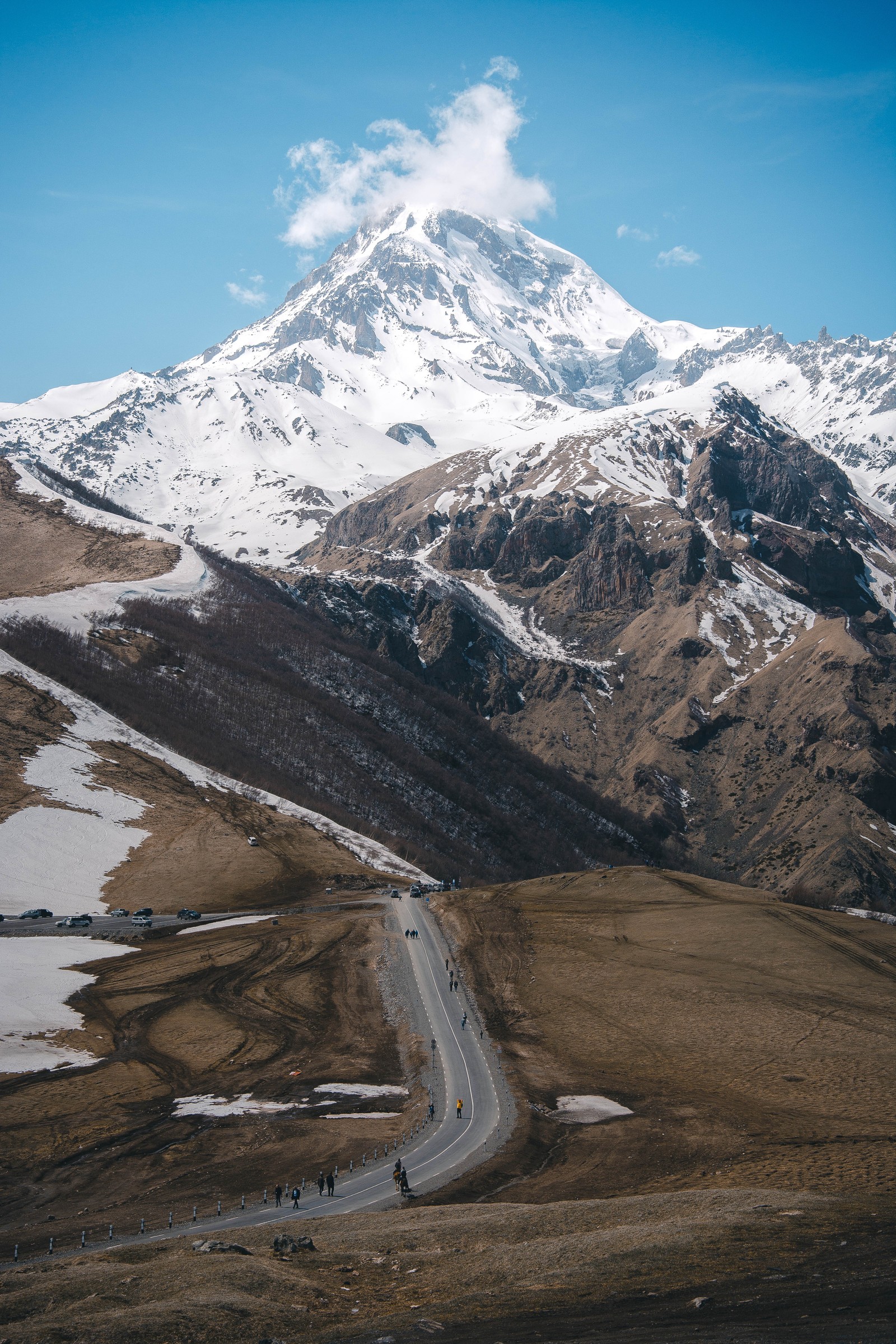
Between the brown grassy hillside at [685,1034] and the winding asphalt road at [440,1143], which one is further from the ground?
the brown grassy hillside at [685,1034]

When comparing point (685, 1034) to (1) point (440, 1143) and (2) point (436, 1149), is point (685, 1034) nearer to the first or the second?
(1) point (440, 1143)

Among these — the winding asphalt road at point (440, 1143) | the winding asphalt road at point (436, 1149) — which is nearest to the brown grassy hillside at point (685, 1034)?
the winding asphalt road at point (436, 1149)

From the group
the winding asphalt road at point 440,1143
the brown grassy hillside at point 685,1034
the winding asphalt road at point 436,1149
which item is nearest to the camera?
the winding asphalt road at point 436,1149

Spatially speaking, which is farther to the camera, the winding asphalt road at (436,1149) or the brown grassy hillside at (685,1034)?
the brown grassy hillside at (685,1034)

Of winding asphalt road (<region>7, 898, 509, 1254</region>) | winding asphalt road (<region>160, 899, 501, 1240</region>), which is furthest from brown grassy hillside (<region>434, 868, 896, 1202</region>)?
Result: winding asphalt road (<region>160, 899, 501, 1240</region>)

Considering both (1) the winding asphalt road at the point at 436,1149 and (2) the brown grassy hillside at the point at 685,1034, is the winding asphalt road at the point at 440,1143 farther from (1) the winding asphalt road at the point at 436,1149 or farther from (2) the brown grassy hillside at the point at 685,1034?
(2) the brown grassy hillside at the point at 685,1034

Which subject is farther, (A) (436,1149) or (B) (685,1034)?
(B) (685,1034)

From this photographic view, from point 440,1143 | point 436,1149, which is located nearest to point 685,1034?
point 440,1143

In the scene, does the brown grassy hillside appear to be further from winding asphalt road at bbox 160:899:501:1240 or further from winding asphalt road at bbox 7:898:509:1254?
winding asphalt road at bbox 160:899:501:1240

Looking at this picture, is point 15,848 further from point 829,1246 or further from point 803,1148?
point 829,1246

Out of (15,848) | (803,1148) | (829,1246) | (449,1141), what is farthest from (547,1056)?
(15,848)
